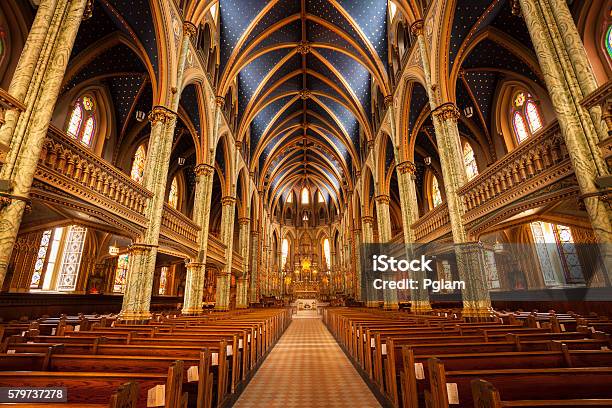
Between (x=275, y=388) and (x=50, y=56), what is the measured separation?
7211mm

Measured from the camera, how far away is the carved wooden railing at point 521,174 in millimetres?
5758

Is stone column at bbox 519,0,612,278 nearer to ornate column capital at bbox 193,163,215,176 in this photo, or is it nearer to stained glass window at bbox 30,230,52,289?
ornate column capital at bbox 193,163,215,176

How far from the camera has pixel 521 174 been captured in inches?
267

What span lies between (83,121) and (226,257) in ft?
31.8

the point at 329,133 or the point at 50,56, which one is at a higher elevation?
the point at 329,133

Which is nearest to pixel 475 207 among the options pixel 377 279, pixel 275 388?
pixel 275 388

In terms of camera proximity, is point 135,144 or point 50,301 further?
point 135,144

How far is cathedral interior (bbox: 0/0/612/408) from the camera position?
14.4 ft

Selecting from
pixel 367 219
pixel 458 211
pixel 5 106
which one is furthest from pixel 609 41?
pixel 5 106

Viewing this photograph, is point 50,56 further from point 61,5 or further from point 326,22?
point 326,22

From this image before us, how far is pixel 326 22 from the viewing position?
17516mm

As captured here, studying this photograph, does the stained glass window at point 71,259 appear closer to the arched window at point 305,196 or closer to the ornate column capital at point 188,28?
the ornate column capital at point 188,28

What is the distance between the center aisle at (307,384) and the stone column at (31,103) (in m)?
4.33

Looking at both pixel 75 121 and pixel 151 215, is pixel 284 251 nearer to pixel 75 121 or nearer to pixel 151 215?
pixel 75 121
